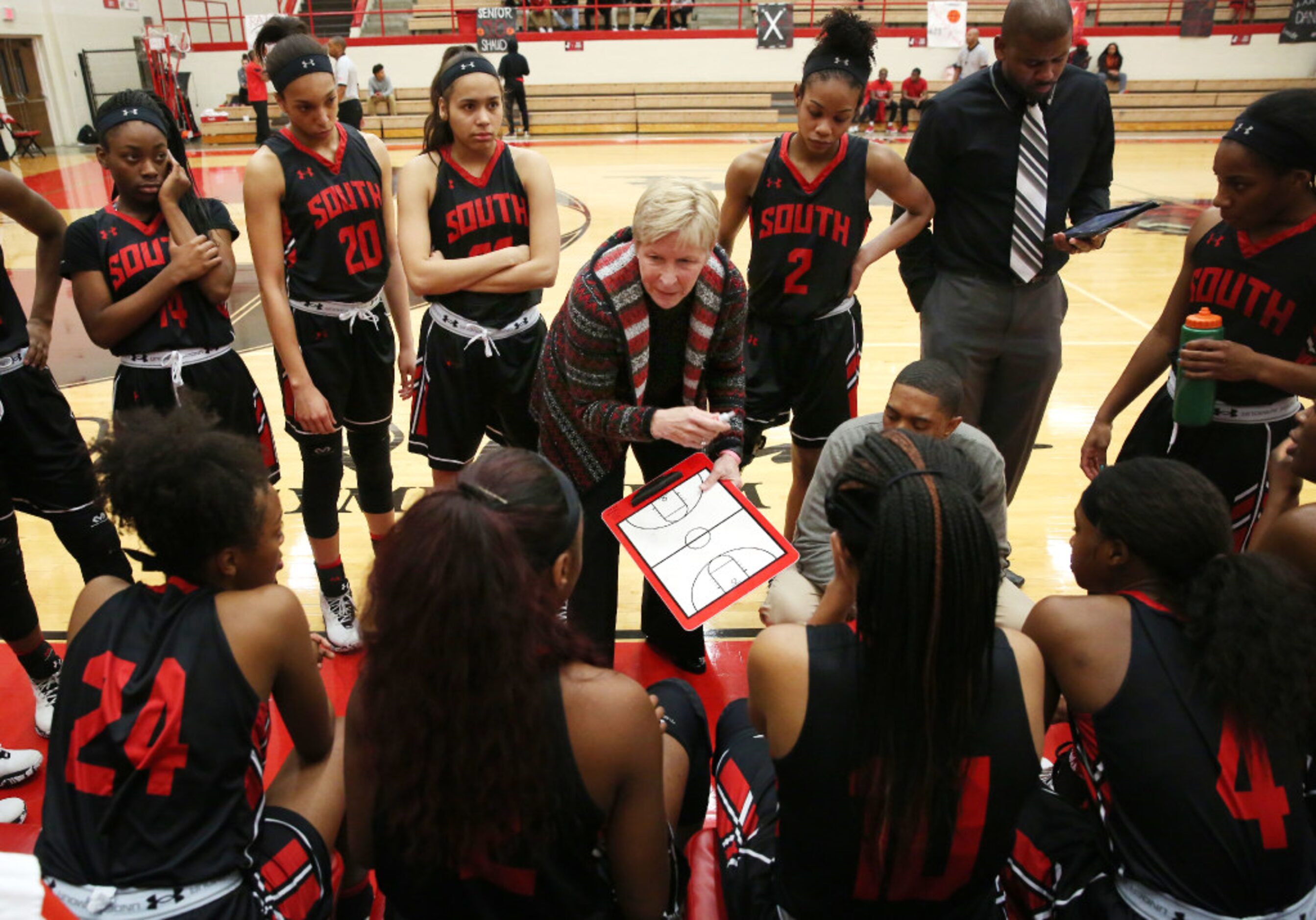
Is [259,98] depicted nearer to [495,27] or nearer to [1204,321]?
[495,27]

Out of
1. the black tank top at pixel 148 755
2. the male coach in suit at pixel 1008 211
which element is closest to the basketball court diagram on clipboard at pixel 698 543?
the black tank top at pixel 148 755

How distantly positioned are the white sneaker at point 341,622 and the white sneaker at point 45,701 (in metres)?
0.76

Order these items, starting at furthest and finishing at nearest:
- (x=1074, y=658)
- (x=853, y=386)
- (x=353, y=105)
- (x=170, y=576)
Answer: (x=353, y=105)
(x=853, y=386)
(x=170, y=576)
(x=1074, y=658)

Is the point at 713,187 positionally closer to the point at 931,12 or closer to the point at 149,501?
the point at 931,12

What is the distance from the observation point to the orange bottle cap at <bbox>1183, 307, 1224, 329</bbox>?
2.40 metres

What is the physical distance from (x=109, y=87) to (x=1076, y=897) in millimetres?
22601

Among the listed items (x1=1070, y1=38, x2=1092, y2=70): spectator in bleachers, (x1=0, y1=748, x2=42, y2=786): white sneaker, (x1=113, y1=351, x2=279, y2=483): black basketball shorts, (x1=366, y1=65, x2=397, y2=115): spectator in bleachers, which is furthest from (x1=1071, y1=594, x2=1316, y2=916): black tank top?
(x1=366, y1=65, x2=397, y2=115): spectator in bleachers

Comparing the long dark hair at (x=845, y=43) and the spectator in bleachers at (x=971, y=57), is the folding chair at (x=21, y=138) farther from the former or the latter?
the long dark hair at (x=845, y=43)

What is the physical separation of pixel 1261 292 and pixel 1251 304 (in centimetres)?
4

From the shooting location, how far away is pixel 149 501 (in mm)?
1613

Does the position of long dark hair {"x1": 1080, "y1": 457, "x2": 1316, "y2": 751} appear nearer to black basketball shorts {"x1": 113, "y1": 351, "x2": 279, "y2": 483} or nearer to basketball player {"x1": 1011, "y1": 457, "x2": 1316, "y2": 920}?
basketball player {"x1": 1011, "y1": 457, "x2": 1316, "y2": 920}

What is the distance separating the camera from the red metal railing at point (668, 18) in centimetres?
1806

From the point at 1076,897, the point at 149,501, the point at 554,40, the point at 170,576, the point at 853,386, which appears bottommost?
the point at 1076,897

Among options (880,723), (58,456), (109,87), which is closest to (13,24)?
(109,87)
